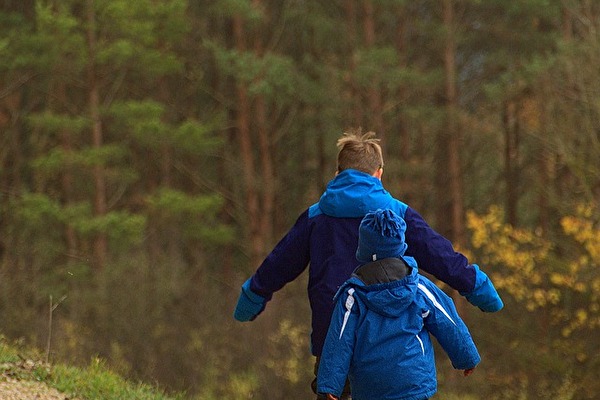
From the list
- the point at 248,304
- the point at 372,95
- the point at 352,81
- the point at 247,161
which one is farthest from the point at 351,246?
the point at 247,161

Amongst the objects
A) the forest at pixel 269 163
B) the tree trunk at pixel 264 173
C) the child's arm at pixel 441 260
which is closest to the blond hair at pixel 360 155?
the child's arm at pixel 441 260

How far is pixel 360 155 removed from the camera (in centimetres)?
513

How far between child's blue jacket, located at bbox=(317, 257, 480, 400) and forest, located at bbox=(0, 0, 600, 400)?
1041cm

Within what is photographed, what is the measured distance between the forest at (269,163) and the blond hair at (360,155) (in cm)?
998

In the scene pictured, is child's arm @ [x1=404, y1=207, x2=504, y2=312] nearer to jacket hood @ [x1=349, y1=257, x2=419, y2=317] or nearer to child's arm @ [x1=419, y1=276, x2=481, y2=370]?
child's arm @ [x1=419, y1=276, x2=481, y2=370]

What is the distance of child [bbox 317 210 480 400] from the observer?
14.9 feet

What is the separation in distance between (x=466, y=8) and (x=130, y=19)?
7.64m

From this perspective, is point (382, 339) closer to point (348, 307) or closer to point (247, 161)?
point (348, 307)

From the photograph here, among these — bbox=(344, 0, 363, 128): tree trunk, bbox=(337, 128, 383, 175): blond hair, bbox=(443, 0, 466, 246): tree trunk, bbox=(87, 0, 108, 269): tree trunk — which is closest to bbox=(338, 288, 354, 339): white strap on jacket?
bbox=(337, 128, 383, 175): blond hair

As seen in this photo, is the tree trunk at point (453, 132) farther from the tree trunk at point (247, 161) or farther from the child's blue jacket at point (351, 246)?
the child's blue jacket at point (351, 246)

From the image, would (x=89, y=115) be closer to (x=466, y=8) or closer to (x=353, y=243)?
(x=466, y=8)

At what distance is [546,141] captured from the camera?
658 inches

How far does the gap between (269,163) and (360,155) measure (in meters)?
20.1

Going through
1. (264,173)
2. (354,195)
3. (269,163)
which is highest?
(354,195)
